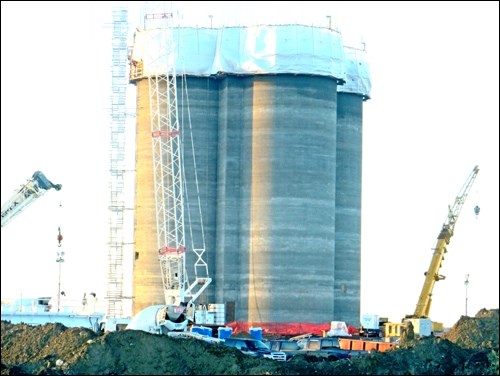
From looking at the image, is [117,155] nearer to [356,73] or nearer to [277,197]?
[277,197]

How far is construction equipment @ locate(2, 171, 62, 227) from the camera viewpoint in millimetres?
112500

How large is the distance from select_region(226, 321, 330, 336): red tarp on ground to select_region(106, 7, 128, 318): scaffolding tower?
13366 millimetres

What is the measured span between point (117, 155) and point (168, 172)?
709 cm

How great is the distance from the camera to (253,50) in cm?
13075

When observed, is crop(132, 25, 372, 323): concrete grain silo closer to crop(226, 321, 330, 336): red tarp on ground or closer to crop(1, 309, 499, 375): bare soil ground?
crop(226, 321, 330, 336): red tarp on ground

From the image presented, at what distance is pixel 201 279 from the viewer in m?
126

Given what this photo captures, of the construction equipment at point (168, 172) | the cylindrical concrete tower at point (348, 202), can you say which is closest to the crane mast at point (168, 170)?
the construction equipment at point (168, 172)

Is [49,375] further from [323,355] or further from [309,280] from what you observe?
[309,280]

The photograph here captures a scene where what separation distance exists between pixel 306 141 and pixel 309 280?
12.5 metres

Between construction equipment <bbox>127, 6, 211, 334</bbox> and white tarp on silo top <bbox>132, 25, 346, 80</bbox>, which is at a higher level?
white tarp on silo top <bbox>132, 25, 346, 80</bbox>

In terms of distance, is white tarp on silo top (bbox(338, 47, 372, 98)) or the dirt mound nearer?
the dirt mound

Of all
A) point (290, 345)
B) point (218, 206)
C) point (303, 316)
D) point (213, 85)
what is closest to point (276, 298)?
point (303, 316)

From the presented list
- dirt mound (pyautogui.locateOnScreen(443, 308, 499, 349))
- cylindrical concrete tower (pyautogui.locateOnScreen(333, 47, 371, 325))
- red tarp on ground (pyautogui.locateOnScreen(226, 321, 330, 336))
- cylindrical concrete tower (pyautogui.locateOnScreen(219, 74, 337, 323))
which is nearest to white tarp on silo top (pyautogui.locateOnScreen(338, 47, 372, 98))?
cylindrical concrete tower (pyautogui.locateOnScreen(333, 47, 371, 325))

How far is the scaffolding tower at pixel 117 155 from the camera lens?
133 meters
